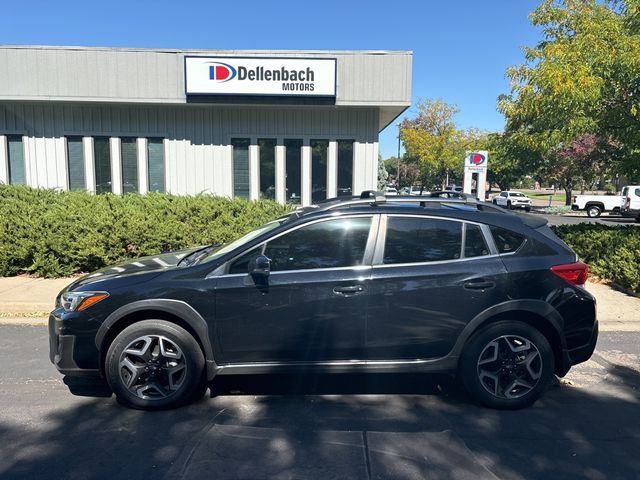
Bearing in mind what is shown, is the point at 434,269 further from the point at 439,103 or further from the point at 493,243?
the point at 439,103

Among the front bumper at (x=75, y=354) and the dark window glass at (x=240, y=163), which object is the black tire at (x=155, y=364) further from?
the dark window glass at (x=240, y=163)

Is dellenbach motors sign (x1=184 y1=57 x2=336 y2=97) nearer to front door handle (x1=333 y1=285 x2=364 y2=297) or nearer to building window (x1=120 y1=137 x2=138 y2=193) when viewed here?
building window (x1=120 y1=137 x2=138 y2=193)

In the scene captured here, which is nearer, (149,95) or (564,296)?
(564,296)

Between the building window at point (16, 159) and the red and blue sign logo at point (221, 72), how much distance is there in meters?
5.85

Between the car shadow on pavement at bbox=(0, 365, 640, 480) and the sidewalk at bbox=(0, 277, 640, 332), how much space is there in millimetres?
2485

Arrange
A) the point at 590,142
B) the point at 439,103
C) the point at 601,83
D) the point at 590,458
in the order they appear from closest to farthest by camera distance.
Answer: the point at 590,458 < the point at 601,83 < the point at 590,142 < the point at 439,103

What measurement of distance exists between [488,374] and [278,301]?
5.83ft

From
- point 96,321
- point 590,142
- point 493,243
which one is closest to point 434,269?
Result: point 493,243

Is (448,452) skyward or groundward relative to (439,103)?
groundward

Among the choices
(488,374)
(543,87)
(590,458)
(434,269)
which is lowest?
(590,458)

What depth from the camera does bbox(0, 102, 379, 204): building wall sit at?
43.4 ft

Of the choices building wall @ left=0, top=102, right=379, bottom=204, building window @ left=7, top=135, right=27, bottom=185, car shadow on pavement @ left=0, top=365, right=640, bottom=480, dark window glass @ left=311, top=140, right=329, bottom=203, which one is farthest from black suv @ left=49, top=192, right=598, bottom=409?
building window @ left=7, top=135, right=27, bottom=185

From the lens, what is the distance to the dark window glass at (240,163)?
13.6m

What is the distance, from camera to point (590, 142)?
1325 inches
